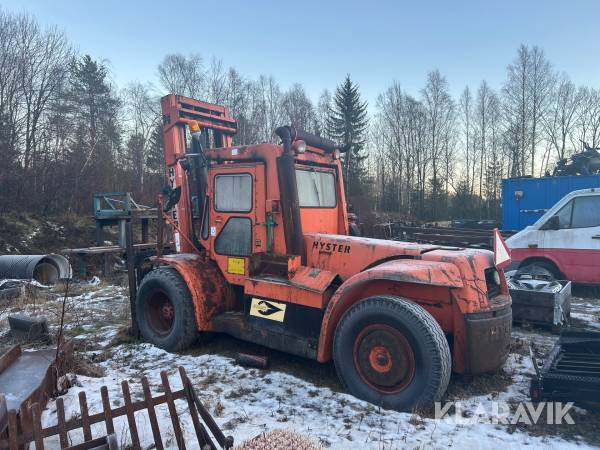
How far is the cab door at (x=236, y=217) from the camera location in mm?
5438

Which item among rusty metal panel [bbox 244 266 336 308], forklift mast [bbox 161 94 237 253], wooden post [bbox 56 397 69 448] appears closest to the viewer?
wooden post [bbox 56 397 69 448]

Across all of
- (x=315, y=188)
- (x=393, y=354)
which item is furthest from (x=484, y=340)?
(x=315, y=188)

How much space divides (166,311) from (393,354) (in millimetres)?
3426

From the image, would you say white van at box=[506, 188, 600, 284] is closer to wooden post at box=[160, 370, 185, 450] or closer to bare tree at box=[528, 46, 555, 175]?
wooden post at box=[160, 370, 185, 450]

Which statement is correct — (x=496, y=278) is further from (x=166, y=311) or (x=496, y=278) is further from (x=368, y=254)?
(x=166, y=311)

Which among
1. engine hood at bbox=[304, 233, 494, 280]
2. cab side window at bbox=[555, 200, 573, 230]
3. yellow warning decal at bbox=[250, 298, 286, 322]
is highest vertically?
cab side window at bbox=[555, 200, 573, 230]

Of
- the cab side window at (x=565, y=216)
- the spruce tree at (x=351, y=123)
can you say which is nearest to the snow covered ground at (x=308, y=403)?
the cab side window at (x=565, y=216)

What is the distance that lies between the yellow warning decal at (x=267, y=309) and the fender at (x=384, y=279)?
0.66 m

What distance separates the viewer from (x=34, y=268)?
1079 cm

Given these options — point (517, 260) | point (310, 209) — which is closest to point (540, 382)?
point (310, 209)

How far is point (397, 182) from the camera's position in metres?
Result: 40.6

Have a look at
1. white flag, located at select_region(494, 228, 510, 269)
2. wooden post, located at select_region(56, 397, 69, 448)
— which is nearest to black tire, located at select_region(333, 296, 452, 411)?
→ white flag, located at select_region(494, 228, 510, 269)

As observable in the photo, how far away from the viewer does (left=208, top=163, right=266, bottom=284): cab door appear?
5.44m

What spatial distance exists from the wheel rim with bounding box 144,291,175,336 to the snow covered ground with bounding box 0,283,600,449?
1.01ft
